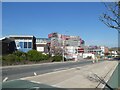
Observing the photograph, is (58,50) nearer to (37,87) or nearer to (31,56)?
(31,56)

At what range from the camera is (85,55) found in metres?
163

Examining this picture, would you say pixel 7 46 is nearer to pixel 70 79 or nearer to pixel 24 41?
pixel 24 41

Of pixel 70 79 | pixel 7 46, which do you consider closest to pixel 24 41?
pixel 7 46

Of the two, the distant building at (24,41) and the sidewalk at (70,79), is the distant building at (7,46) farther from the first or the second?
the sidewalk at (70,79)

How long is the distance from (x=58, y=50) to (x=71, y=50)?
116 ft

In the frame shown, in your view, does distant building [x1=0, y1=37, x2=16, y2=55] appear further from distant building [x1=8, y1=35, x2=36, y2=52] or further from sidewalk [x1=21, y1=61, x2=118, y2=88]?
sidewalk [x1=21, y1=61, x2=118, y2=88]

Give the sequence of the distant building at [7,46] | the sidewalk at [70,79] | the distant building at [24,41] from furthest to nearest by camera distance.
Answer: the distant building at [24,41], the distant building at [7,46], the sidewalk at [70,79]

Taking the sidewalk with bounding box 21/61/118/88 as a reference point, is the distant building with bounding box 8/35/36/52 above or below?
above

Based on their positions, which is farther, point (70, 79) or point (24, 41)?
point (24, 41)

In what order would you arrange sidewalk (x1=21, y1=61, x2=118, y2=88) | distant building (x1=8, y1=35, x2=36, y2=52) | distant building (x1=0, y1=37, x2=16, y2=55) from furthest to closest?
distant building (x1=8, y1=35, x2=36, y2=52) < distant building (x1=0, y1=37, x2=16, y2=55) < sidewalk (x1=21, y1=61, x2=118, y2=88)

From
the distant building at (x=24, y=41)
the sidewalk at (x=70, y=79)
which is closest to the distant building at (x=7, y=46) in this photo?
the distant building at (x=24, y=41)

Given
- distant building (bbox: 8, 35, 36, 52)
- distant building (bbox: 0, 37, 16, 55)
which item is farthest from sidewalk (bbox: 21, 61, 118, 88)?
distant building (bbox: 8, 35, 36, 52)

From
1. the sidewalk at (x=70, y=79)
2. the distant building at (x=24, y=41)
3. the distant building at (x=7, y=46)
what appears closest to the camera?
the sidewalk at (x=70, y=79)

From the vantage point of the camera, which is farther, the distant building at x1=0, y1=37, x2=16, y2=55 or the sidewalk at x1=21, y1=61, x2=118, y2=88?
the distant building at x1=0, y1=37, x2=16, y2=55
